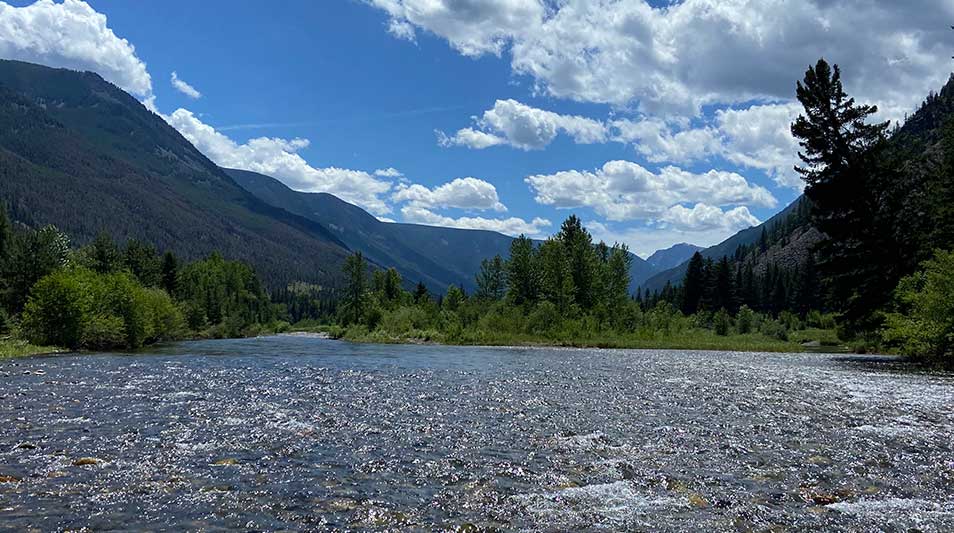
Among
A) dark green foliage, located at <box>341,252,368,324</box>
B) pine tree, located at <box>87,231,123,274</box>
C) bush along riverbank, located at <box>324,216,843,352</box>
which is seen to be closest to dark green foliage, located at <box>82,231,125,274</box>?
pine tree, located at <box>87,231,123,274</box>

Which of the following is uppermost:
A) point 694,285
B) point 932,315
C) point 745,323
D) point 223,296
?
point 694,285

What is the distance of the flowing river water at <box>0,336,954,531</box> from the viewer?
9305 mm

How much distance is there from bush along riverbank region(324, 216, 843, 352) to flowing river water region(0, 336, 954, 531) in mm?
47061

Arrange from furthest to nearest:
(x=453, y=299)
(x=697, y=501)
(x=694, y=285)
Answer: (x=694, y=285), (x=453, y=299), (x=697, y=501)

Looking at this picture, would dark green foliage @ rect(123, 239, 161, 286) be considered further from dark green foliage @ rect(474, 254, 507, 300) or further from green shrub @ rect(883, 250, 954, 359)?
green shrub @ rect(883, 250, 954, 359)

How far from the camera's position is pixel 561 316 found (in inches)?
3152

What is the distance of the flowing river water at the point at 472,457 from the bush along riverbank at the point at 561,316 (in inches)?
1853

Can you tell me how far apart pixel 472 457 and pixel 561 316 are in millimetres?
67945

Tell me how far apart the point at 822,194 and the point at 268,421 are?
40470 millimetres

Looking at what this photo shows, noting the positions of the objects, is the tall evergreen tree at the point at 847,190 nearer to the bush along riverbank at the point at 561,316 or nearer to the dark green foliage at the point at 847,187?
the dark green foliage at the point at 847,187

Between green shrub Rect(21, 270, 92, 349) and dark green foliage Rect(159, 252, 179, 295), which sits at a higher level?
dark green foliage Rect(159, 252, 179, 295)

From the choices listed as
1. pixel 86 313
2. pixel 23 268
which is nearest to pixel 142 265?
pixel 23 268

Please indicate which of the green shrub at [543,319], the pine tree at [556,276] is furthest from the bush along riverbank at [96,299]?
the pine tree at [556,276]

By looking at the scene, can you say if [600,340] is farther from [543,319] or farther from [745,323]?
[745,323]
